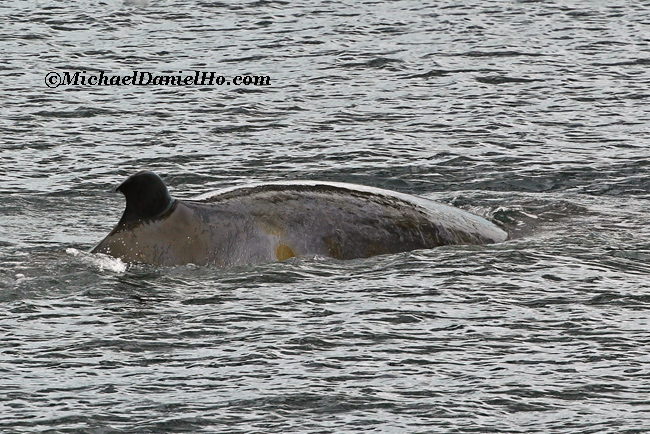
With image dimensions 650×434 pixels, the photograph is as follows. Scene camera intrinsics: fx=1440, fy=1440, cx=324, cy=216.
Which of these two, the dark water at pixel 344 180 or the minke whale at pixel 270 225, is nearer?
the dark water at pixel 344 180

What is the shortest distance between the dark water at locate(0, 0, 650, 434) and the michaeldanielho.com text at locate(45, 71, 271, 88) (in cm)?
23

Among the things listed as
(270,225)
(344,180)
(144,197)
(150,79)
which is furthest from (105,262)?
(150,79)

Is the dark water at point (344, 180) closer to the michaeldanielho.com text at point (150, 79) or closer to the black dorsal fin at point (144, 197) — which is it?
the michaeldanielho.com text at point (150, 79)

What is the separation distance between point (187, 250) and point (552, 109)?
8.31 meters

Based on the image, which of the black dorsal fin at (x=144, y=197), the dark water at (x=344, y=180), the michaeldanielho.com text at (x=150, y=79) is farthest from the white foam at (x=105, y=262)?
the michaeldanielho.com text at (x=150, y=79)

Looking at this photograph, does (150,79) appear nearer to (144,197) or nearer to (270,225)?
(270,225)

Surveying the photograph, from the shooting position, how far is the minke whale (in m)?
10.1

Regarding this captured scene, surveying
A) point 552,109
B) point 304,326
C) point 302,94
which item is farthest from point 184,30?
point 304,326

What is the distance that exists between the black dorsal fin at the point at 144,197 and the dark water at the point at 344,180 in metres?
0.40

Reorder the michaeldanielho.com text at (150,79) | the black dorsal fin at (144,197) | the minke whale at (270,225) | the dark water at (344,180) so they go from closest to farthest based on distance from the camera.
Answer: the dark water at (344,180), the black dorsal fin at (144,197), the minke whale at (270,225), the michaeldanielho.com text at (150,79)

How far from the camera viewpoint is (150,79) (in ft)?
62.8

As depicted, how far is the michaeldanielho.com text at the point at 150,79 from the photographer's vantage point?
1891cm

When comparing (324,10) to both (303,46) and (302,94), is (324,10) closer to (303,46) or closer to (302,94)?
(303,46)

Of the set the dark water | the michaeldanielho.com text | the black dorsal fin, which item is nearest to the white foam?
the dark water
